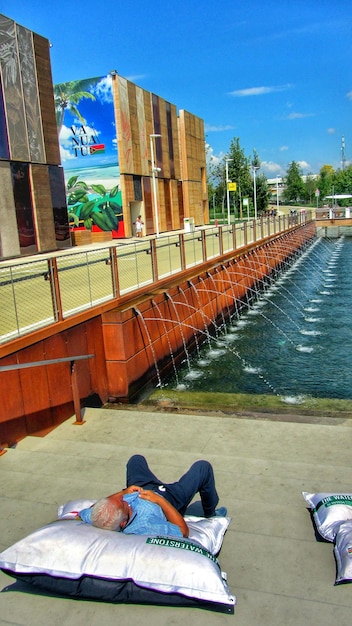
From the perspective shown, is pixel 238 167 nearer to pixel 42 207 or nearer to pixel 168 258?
pixel 42 207

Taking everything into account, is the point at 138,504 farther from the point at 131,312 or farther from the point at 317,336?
the point at 317,336

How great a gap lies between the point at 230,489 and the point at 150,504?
4.99ft

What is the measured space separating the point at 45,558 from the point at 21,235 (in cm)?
2356

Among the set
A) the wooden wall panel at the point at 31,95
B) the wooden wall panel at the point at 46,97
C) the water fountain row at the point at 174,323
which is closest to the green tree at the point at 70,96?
the wooden wall panel at the point at 46,97

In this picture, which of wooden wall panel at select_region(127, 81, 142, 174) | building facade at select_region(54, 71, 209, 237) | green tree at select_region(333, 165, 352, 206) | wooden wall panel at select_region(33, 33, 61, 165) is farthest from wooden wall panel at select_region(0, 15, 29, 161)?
green tree at select_region(333, 165, 352, 206)

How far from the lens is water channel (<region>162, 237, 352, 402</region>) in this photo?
36.9 ft

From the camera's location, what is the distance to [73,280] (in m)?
9.58

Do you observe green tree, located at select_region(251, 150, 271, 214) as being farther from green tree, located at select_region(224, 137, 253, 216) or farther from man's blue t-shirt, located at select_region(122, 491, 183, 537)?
man's blue t-shirt, located at select_region(122, 491, 183, 537)

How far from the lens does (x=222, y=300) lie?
17.8m

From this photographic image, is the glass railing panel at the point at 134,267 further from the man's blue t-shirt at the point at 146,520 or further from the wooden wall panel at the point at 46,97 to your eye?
the wooden wall panel at the point at 46,97

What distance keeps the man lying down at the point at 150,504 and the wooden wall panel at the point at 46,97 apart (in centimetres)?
2595

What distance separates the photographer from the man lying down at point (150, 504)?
→ 3.51 metres

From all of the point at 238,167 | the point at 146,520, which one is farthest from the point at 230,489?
the point at 238,167

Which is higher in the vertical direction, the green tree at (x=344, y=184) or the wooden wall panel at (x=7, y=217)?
the green tree at (x=344, y=184)
